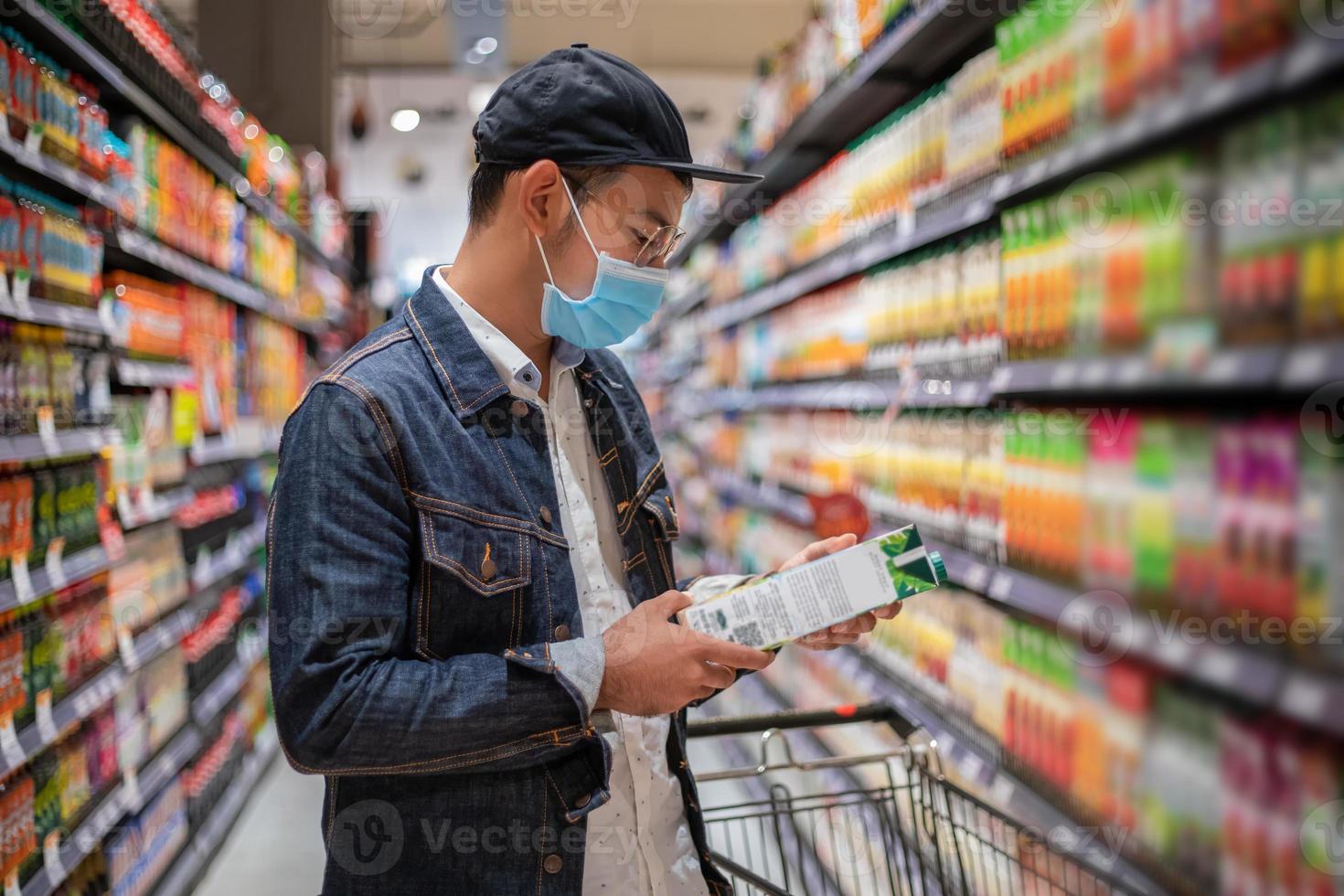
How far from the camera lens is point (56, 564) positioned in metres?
2.75

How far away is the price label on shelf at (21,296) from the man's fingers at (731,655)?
204cm

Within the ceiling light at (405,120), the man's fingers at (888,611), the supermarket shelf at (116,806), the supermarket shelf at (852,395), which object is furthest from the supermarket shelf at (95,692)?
the ceiling light at (405,120)

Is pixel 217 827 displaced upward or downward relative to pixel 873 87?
downward

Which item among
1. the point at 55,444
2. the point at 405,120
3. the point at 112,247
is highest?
the point at 405,120

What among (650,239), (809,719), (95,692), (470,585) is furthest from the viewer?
(95,692)

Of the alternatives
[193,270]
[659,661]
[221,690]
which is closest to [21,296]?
[193,270]

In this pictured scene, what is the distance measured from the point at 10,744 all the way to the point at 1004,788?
2.26 metres

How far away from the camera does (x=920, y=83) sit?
11.3 feet

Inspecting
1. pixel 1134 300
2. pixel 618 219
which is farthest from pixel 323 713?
pixel 1134 300

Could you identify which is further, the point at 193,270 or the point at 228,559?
the point at 228,559

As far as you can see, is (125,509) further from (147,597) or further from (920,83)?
(920,83)

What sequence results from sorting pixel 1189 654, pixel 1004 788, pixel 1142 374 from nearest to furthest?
pixel 1189 654 → pixel 1142 374 → pixel 1004 788

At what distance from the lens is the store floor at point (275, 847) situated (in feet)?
12.6

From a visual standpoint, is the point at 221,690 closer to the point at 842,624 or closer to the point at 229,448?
the point at 229,448
